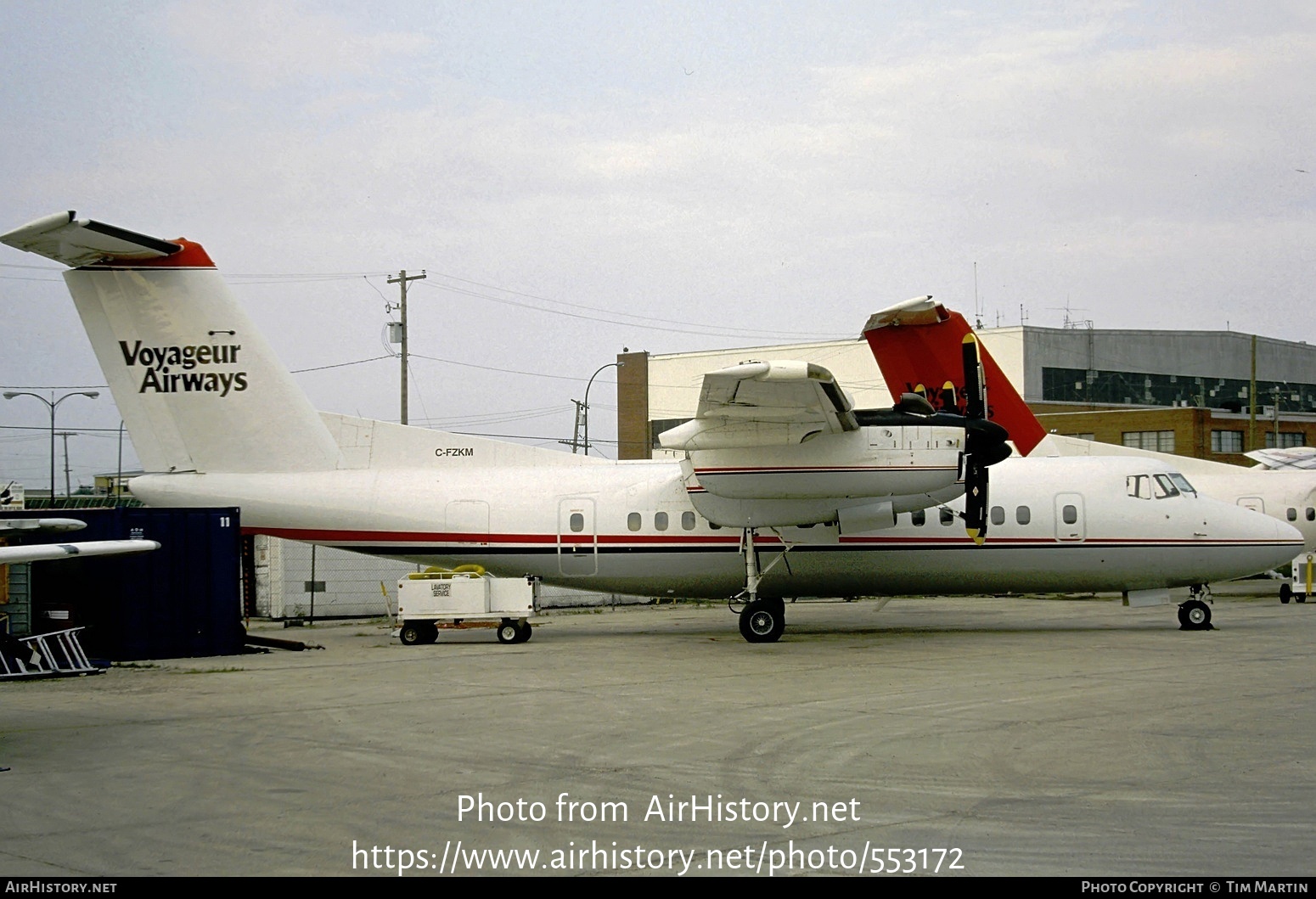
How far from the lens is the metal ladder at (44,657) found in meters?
16.2

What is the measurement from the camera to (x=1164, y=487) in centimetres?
2145

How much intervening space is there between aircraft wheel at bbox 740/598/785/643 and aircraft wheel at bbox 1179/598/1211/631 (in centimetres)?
766

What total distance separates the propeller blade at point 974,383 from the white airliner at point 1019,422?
12.2ft

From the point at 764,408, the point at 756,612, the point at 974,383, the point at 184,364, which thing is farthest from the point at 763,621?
the point at 184,364

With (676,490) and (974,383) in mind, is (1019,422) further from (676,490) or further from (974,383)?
(676,490)

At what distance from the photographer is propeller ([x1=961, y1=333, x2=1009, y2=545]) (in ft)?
63.1

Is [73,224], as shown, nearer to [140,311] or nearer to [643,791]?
[140,311]

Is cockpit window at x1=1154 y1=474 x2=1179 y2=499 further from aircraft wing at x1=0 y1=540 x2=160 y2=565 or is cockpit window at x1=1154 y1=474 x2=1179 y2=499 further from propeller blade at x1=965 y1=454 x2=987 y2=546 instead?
aircraft wing at x1=0 y1=540 x2=160 y2=565

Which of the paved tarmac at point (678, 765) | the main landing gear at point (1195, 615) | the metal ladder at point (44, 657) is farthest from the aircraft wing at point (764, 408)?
the metal ladder at point (44, 657)

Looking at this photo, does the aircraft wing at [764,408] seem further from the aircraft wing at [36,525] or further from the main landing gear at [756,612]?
the aircraft wing at [36,525]

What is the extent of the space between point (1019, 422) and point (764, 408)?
38.7 ft

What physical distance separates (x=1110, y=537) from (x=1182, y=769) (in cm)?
1279

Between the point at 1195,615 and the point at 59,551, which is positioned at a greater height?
the point at 59,551
